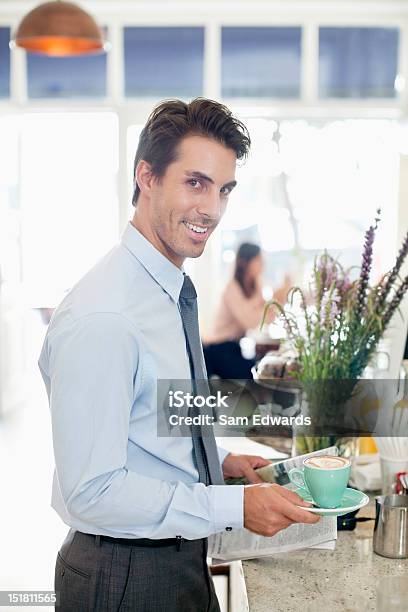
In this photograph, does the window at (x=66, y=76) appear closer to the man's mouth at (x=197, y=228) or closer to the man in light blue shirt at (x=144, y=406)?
the man in light blue shirt at (x=144, y=406)

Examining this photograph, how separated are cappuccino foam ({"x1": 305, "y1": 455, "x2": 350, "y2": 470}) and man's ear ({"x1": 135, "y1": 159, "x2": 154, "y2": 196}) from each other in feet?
1.87

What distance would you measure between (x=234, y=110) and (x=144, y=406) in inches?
210

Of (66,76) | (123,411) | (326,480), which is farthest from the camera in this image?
(66,76)

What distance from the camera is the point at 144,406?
1.32 meters

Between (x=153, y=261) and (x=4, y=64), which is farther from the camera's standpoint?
(x=4, y=64)

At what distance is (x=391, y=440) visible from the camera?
176 cm

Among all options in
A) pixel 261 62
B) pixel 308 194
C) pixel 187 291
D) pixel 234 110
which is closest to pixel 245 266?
pixel 308 194

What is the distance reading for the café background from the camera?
20.2 feet

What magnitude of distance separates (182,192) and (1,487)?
3268mm

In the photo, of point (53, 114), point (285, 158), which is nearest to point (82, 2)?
point (53, 114)

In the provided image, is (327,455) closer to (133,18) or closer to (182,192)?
(182,192)

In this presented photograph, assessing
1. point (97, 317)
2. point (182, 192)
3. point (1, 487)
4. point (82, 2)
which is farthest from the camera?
point (82, 2)

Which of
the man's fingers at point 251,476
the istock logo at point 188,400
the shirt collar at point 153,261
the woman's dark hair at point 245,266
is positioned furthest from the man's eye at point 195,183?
the woman's dark hair at point 245,266

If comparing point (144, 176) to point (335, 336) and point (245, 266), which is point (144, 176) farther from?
point (245, 266)
